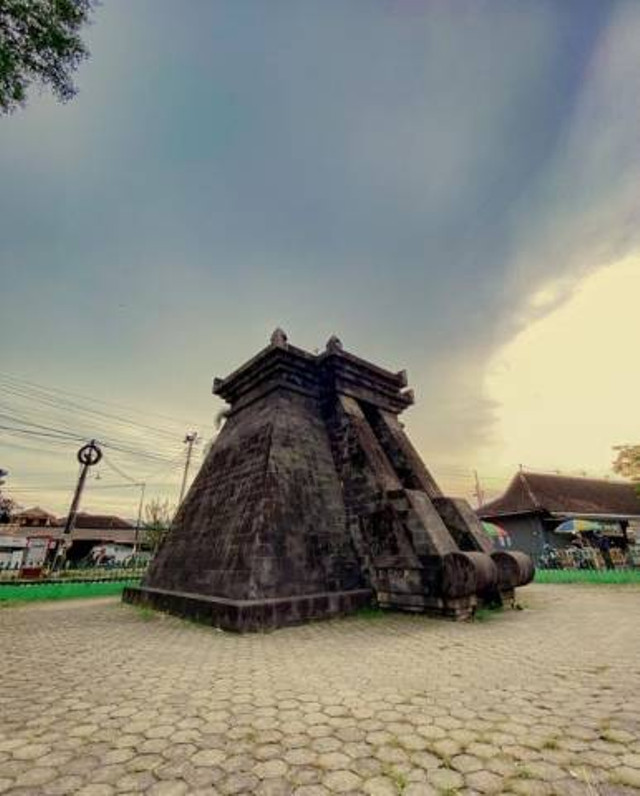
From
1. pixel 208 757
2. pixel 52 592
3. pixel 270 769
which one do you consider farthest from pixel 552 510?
pixel 208 757

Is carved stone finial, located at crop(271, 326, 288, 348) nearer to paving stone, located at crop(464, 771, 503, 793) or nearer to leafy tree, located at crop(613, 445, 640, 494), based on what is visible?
paving stone, located at crop(464, 771, 503, 793)

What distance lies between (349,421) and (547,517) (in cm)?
1761

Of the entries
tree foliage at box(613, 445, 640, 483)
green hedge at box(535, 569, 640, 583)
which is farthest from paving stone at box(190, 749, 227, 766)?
tree foliage at box(613, 445, 640, 483)

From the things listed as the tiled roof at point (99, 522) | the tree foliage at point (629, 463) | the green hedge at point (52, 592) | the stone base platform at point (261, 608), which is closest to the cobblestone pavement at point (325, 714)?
the stone base platform at point (261, 608)

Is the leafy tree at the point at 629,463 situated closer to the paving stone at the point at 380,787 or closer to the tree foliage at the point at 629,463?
the tree foliage at the point at 629,463

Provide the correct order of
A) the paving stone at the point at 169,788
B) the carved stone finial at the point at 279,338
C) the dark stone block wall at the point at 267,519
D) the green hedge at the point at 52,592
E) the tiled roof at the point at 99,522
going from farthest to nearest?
the tiled roof at the point at 99,522 < the green hedge at the point at 52,592 < the carved stone finial at the point at 279,338 < the dark stone block wall at the point at 267,519 < the paving stone at the point at 169,788

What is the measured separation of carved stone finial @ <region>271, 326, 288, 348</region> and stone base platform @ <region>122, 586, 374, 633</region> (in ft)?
20.2

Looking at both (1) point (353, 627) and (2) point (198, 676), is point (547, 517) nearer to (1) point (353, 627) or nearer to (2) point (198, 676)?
(1) point (353, 627)

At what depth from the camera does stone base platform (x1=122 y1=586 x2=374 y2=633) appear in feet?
19.0

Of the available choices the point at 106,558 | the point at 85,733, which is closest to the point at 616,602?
the point at 85,733

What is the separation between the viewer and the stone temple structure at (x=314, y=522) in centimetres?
653

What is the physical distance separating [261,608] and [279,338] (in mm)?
6697

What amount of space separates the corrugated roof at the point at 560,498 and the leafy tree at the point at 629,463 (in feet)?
14.1

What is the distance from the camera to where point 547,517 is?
70.3 ft
